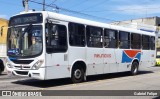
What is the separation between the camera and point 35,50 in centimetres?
1371

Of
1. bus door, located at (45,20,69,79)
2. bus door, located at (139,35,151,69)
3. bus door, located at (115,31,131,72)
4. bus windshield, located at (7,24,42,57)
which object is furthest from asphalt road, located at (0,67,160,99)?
bus door, located at (139,35,151,69)

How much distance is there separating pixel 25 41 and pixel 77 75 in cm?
302

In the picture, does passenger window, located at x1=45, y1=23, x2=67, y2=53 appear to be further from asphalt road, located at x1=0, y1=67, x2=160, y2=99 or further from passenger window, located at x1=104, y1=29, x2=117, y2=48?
passenger window, located at x1=104, y1=29, x2=117, y2=48

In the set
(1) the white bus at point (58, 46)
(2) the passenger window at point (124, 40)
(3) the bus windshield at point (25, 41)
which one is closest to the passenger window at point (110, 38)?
(1) the white bus at point (58, 46)

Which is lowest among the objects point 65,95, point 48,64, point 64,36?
point 65,95

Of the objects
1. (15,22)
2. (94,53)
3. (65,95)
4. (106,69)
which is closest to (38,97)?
(65,95)

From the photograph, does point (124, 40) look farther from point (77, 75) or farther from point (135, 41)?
point (77, 75)

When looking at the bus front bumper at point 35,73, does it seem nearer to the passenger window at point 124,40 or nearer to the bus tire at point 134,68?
the passenger window at point 124,40

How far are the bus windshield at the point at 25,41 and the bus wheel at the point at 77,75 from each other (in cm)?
245

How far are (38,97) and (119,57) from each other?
8.88 m

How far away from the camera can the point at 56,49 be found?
14172 mm

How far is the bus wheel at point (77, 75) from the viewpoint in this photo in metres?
15.4

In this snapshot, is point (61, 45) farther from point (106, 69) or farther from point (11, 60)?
point (106, 69)

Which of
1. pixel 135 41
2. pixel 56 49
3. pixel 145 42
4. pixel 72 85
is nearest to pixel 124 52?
pixel 135 41
